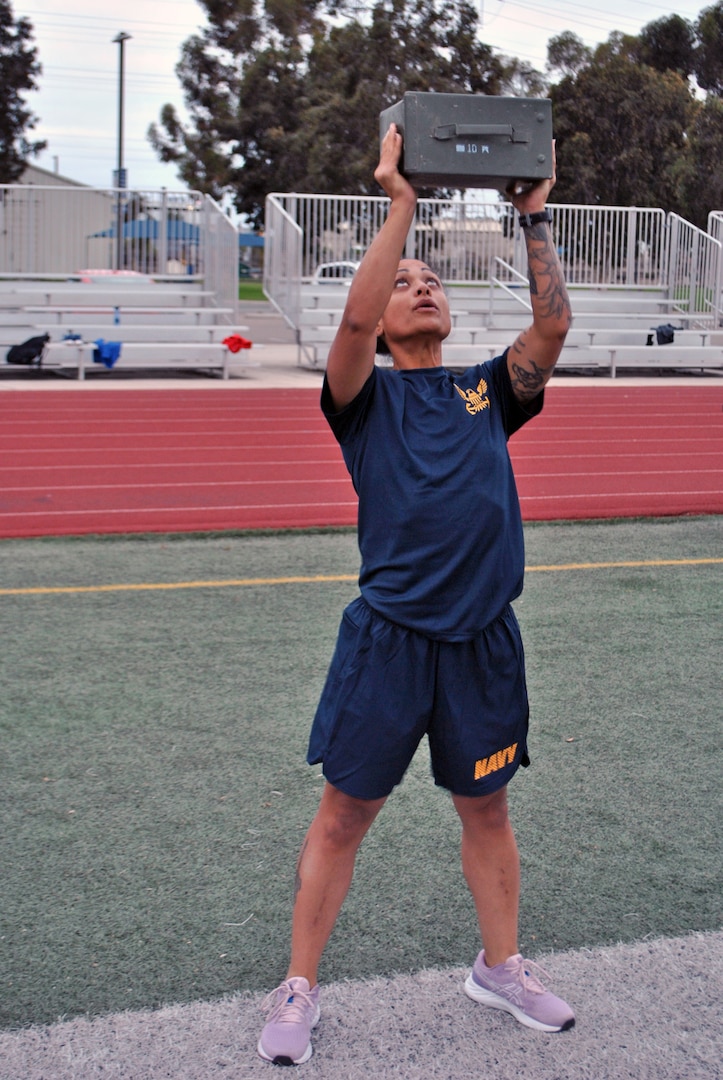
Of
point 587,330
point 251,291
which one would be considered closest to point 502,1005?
point 587,330

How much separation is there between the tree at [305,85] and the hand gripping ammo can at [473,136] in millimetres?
32272

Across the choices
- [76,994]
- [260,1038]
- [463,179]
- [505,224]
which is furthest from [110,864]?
[505,224]

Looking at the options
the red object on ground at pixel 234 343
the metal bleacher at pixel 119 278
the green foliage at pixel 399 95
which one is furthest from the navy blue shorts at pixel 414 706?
the green foliage at pixel 399 95

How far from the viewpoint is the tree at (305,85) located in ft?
115

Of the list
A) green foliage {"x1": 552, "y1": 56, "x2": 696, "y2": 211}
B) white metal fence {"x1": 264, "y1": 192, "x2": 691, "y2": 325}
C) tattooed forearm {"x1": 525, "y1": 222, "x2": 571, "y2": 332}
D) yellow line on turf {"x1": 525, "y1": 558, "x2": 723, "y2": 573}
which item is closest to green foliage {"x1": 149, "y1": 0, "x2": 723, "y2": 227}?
green foliage {"x1": 552, "y1": 56, "x2": 696, "y2": 211}

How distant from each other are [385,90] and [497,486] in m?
35.5

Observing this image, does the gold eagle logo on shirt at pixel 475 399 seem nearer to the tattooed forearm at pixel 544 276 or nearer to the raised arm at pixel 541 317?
the raised arm at pixel 541 317

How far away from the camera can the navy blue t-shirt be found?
2420 mm

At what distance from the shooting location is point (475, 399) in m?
2.54

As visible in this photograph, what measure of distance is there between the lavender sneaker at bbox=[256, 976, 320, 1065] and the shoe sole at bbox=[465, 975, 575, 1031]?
1.17 feet

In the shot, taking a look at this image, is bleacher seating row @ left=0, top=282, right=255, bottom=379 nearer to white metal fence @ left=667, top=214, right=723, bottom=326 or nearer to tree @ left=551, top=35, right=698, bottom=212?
white metal fence @ left=667, top=214, right=723, bottom=326

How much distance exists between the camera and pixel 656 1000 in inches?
105

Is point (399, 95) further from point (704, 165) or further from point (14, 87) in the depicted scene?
point (14, 87)

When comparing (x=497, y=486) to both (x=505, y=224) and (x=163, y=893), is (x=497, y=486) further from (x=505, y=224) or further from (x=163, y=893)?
(x=505, y=224)
